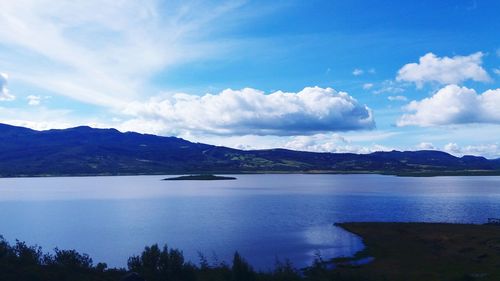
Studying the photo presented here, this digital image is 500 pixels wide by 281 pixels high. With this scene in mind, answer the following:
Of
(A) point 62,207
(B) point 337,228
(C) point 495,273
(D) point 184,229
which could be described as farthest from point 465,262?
(A) point 62,207

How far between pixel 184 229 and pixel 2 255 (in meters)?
49.9

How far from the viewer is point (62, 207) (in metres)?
158

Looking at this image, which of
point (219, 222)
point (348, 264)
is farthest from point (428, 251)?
point (219, 222)

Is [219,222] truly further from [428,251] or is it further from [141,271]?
[141,271]

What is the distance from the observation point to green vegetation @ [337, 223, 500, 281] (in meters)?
62.2

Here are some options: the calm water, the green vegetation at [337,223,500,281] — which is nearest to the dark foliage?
the green vegetation at [337,223,500,281]

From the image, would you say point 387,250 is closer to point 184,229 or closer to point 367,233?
point 367,233

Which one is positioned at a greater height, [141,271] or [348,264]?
[141,271]


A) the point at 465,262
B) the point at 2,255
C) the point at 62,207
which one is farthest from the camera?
the point at 62,207

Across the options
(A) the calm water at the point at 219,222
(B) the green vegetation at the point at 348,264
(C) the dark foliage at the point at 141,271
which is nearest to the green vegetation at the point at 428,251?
(B) the green vegetation at the point at 348,264

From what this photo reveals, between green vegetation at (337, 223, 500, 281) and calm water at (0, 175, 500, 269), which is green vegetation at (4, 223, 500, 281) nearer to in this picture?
green vegetation at (337, 223, 500, 281)

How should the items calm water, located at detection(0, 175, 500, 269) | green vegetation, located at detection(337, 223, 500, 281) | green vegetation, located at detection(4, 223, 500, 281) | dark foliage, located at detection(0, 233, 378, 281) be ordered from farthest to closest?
calm water, located at detection(0, 175, 500, 269)
green vegetation, located at detection(337, 223, 500, 281)
green vegetation, located at detection(4, 223, 500, 281)
dark foliage, located at detection(0, 233, 378, 281)

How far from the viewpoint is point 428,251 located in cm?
8031

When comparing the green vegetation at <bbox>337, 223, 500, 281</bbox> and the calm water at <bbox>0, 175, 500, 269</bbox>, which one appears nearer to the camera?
the green vegetation at <bbox>337, 223, 500, 281</bbox>
